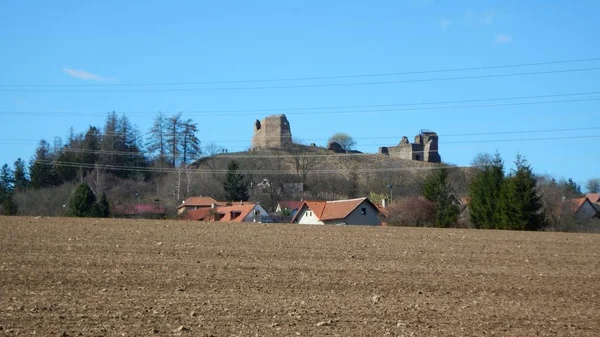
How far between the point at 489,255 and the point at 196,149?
2423 inches

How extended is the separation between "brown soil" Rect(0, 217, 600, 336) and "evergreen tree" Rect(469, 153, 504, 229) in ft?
53.7

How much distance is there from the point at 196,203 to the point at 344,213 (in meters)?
14.6

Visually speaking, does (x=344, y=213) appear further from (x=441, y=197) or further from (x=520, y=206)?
(x=520, y=206)

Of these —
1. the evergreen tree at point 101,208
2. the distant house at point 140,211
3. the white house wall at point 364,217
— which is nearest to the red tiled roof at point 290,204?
the white house wall at point 364,217

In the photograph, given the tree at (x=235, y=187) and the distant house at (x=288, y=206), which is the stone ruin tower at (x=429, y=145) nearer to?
the distant house at (x=288, y=206)

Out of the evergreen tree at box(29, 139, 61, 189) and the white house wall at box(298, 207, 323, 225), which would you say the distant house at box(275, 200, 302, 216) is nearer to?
the white house wall at box(298, 207, 323, 225)

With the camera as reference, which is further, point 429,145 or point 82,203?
point 429,145

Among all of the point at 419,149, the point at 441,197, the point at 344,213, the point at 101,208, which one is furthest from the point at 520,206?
the point at 419,149

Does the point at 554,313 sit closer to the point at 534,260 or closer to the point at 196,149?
the point at 534,260

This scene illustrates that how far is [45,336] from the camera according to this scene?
11898 mm

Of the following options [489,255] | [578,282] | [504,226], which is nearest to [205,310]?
[578,282]

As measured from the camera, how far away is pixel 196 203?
215 ft

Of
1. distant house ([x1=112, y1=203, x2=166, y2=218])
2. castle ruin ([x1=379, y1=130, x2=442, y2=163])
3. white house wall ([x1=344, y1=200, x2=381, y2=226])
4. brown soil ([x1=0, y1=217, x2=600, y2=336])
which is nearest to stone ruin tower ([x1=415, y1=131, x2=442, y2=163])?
castle ruin ([x1=379, y1=130, x2=442, y2=163])

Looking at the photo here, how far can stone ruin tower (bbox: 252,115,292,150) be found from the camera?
11038 cm
